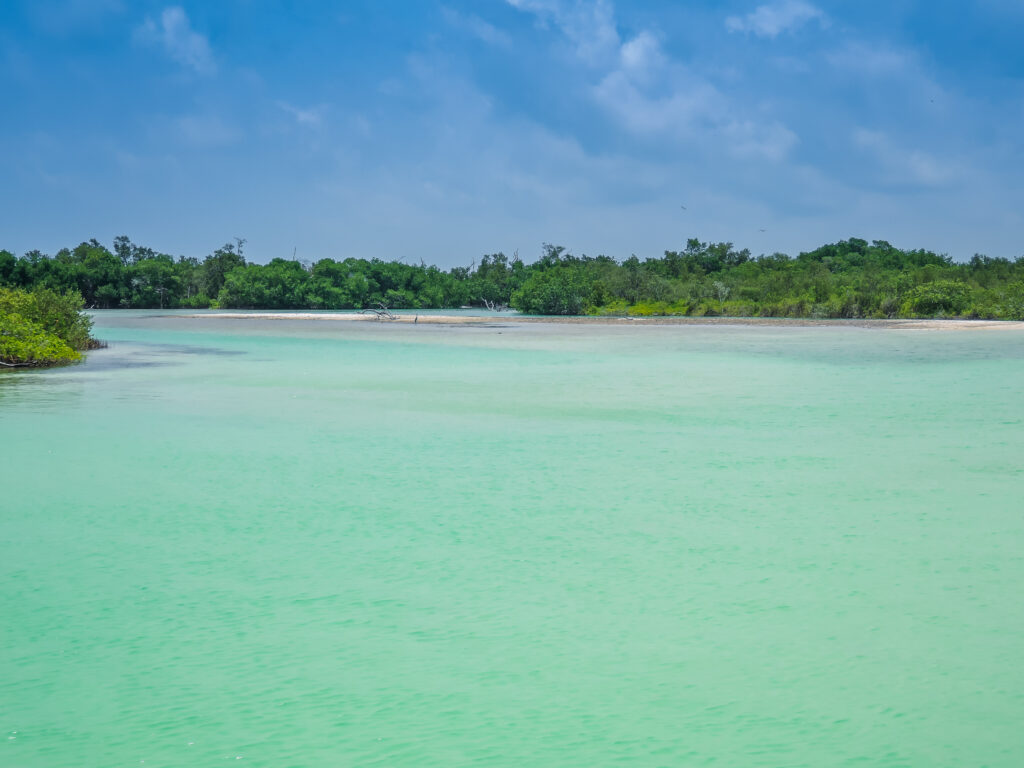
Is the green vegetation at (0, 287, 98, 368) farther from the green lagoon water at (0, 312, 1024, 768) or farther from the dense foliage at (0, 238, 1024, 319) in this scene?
the dense foliage at (0, 238, 1024, 319)

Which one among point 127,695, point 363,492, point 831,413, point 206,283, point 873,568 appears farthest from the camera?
point 206,283

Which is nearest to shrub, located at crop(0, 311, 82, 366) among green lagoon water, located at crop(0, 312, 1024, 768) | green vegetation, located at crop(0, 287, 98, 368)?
green vegetation, located at crop(0, 287, 98, 368)

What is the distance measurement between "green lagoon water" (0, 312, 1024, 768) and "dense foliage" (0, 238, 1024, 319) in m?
54.5

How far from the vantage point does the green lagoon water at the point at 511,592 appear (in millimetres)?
4008

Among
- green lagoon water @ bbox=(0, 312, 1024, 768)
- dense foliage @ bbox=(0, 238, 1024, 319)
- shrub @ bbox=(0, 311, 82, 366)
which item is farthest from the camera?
dense foliage @ bbox=(0, 238, 1024, 319)

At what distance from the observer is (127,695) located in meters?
4.30


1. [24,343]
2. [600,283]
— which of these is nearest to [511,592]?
[24,343]

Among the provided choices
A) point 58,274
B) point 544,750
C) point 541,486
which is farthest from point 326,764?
point 58,274

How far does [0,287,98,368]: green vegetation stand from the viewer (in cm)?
2020

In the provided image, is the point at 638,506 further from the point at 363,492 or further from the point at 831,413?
the point at 831,413

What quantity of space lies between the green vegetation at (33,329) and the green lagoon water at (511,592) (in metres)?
8.35

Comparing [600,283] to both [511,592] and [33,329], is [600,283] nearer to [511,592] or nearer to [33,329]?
[33,329]

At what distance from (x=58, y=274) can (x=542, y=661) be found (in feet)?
283

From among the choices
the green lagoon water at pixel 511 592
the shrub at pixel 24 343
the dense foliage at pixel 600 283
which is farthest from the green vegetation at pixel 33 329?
the dense foliage at pixel 600 283
